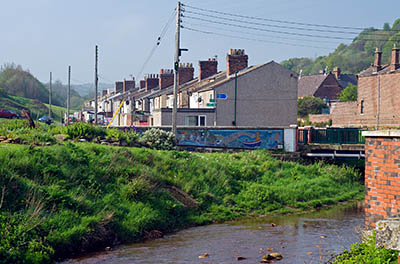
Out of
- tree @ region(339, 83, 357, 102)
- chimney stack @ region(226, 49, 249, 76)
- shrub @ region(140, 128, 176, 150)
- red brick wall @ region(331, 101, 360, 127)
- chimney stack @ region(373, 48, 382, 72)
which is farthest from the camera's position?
tree @ region(339, 83, 357, 102)

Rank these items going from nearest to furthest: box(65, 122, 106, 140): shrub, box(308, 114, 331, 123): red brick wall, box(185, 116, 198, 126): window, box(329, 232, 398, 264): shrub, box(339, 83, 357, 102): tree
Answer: box(329, 232, 398, 264): shrub
box(65, 122, 106, 140): shrub
box(185, 116, 198, 126): window
box(308, 114, 331, 123): red brick wall
box(339, 83, 357, 102): tree

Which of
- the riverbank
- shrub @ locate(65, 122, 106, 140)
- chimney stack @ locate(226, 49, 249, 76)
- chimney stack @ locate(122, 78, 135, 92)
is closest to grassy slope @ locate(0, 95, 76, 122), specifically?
chimney stack @ locate(122, 78, 135, 92)

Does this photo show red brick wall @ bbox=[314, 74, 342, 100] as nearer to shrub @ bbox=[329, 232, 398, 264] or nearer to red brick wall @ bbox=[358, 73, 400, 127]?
red brick wall @ bbox=[358, 73, 400, 127]

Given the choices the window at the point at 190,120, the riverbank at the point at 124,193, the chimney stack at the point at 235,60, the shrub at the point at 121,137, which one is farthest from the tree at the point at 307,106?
the shrub at the point at 121,137

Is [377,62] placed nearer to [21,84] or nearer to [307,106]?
[307,106]

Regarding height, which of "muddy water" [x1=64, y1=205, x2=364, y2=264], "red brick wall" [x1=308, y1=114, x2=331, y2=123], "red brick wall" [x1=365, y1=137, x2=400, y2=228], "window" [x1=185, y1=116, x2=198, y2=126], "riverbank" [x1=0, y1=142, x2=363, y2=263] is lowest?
"muddy water" [x1=64, y1=205, x2=364, y2=264]

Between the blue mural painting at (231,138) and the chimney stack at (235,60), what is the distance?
541 inches

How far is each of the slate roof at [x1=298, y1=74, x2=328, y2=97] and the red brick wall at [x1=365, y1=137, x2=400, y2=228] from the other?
85.9 m

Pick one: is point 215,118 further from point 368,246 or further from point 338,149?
point 368,246

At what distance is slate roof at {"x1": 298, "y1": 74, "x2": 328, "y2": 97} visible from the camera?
314 feet

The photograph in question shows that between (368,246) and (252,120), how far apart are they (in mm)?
33479

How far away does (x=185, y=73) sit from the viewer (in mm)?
57781

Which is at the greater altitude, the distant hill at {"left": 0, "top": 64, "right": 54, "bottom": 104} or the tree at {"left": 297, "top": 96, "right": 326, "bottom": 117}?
the distant hill at {"left": 0, "top": 64, "right": 54, "bottom": 104}

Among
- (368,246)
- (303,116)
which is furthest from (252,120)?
(303,116)
